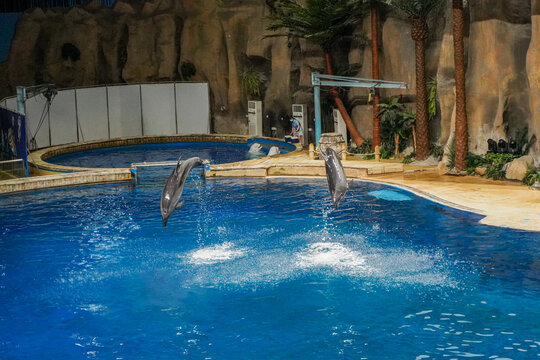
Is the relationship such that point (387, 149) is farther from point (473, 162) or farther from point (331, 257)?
point (331, 257)

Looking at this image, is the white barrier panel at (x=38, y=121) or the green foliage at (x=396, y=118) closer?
the green foliage at (x=396, y=118)

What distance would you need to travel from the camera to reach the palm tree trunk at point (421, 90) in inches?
960

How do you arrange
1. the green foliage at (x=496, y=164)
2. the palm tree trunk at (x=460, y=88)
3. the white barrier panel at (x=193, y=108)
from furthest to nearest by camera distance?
the white barrier panel at (x=193, y=108) < the palm tree trunk at (x=460, y=88) < the green foliage at (x=496, y=164)

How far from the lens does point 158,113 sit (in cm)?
3781

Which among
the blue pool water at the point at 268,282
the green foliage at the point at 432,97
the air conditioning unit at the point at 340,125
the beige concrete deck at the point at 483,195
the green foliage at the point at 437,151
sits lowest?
the blue pool water at the point at 268,282

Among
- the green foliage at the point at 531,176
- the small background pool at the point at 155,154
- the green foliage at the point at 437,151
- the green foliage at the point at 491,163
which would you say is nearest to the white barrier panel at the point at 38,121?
the small background pool at the point at 155,154

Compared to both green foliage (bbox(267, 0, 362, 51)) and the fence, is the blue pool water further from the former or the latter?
the fence

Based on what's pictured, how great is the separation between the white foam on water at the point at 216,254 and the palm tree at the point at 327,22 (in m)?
12.3

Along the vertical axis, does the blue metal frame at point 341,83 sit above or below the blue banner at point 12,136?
above

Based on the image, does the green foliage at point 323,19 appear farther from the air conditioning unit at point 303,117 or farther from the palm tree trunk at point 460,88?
the palm tree trunk at point 460,88

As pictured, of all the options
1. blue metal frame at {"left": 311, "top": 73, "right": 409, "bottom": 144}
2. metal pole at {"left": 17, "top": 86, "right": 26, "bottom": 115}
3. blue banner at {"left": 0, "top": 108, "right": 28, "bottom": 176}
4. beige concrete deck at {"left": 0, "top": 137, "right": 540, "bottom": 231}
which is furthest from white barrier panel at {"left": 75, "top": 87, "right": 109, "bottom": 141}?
blue metal frame at {"left": 311, "top": 73, "right": 409, "bottom": 144}

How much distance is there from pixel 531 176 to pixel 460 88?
3.50 meters

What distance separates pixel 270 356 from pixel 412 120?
15875mm

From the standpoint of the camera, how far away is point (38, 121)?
33.2m
